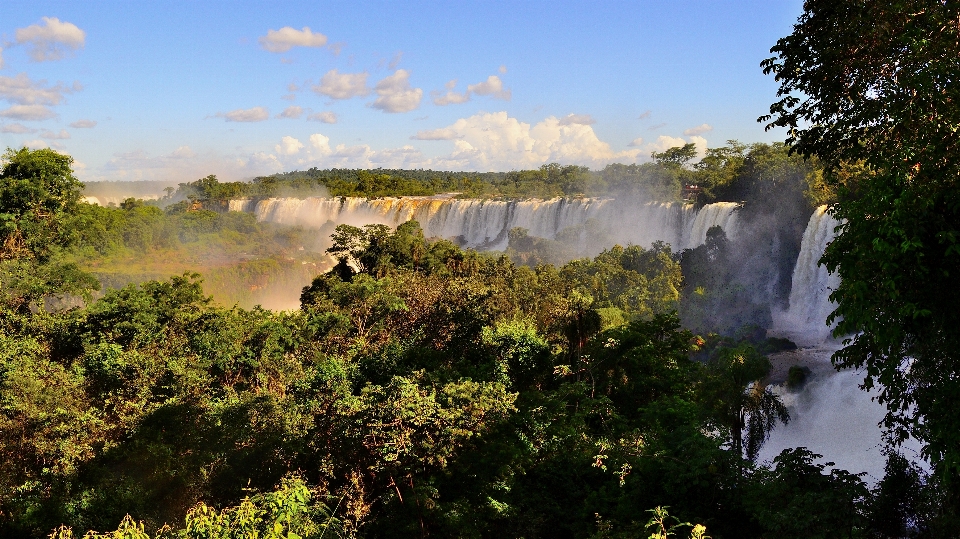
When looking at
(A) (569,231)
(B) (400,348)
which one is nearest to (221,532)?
(B) (400,348)

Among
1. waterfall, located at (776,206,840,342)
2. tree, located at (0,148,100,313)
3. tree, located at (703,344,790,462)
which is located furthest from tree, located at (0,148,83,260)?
waterfall, located at (776,206,840,342)

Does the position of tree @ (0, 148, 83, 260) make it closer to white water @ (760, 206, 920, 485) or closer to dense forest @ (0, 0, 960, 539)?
dense forest @ (0, 0, 960, 539)

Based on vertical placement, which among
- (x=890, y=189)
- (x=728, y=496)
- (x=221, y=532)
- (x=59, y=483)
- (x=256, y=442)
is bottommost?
(x=59, y=483)

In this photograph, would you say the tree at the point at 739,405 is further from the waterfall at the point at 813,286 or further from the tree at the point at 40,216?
the tree at the point at 40,216

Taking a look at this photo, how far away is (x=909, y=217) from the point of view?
5.07m

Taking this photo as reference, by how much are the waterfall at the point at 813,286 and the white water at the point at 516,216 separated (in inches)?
270

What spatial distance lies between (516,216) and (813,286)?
956 inches

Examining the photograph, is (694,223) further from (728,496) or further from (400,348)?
(728,496)

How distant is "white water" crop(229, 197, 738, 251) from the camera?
40125 mm

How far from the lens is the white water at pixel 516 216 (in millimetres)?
40125

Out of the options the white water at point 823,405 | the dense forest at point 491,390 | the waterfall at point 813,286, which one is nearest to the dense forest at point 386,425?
the dense forest at point 491,390

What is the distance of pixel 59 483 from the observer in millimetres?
9945

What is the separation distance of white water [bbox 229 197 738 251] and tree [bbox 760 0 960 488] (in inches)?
1231

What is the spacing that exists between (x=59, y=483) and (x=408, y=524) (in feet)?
19.8
